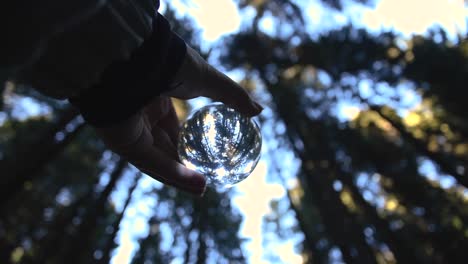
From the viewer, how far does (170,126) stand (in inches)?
87.6

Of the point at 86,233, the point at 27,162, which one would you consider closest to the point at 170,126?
the point at 27,162

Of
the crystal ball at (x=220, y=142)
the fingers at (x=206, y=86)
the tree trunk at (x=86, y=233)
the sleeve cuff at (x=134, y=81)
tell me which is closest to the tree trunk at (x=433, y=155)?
the tree trunk at (x=86, y=233)

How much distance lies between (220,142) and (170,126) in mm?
348

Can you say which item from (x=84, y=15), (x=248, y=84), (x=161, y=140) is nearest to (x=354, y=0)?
(x=248, y=84)

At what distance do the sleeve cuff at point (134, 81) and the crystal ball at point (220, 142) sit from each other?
0.71m

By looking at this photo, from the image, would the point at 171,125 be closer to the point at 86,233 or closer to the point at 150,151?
the point at 150,151

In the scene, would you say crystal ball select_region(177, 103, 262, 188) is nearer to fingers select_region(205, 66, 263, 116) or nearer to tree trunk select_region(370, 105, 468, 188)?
fingers select_region(205, 66, 263, 116)

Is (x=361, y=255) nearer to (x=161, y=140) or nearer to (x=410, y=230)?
(x=410, y=230)

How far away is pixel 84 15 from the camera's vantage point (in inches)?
32.8

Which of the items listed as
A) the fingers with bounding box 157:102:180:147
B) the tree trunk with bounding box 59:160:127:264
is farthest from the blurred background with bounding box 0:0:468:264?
the fingers with bounding box 157:102:180:147

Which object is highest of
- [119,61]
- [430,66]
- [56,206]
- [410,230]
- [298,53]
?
[119,61]

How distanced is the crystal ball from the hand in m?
0.10

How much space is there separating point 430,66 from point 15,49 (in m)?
14.7

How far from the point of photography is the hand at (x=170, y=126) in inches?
60.9
